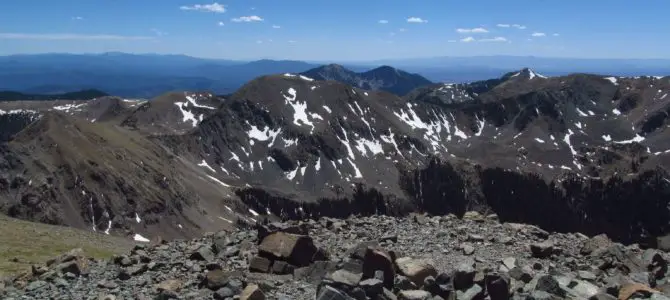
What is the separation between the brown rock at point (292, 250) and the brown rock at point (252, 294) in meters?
4.62

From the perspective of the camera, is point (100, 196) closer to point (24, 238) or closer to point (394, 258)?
point (24, 238)

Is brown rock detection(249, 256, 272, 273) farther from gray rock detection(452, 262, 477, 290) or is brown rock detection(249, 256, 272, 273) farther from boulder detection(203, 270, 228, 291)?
gray rock detection(452, 262, 477, 290)

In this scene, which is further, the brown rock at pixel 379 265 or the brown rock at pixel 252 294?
the brown rock at pixel 379 265

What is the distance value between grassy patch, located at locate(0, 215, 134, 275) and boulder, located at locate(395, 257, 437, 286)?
33448 mm

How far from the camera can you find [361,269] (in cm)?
2130

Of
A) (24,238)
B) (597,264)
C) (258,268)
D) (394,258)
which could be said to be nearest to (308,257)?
(258,268)

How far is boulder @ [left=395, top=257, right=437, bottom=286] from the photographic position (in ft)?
69.9

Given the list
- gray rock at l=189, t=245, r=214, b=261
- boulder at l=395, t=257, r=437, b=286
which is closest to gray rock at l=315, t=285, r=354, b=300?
boulder at l=395, t=257, r=437, b=286

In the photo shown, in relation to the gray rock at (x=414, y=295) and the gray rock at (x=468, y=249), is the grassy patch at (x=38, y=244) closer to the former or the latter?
the gray rock at (x=468, y=249)

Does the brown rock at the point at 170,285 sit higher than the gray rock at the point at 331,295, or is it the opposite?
the gray rock at the point at 331,295

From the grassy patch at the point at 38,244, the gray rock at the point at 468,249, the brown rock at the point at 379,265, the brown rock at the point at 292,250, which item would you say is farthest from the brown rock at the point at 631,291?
the grassy patch at the point at 38,244

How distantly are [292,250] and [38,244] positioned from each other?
5032cm

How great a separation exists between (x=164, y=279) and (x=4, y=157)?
153907 millimetres

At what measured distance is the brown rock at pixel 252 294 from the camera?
1900 centimetres
